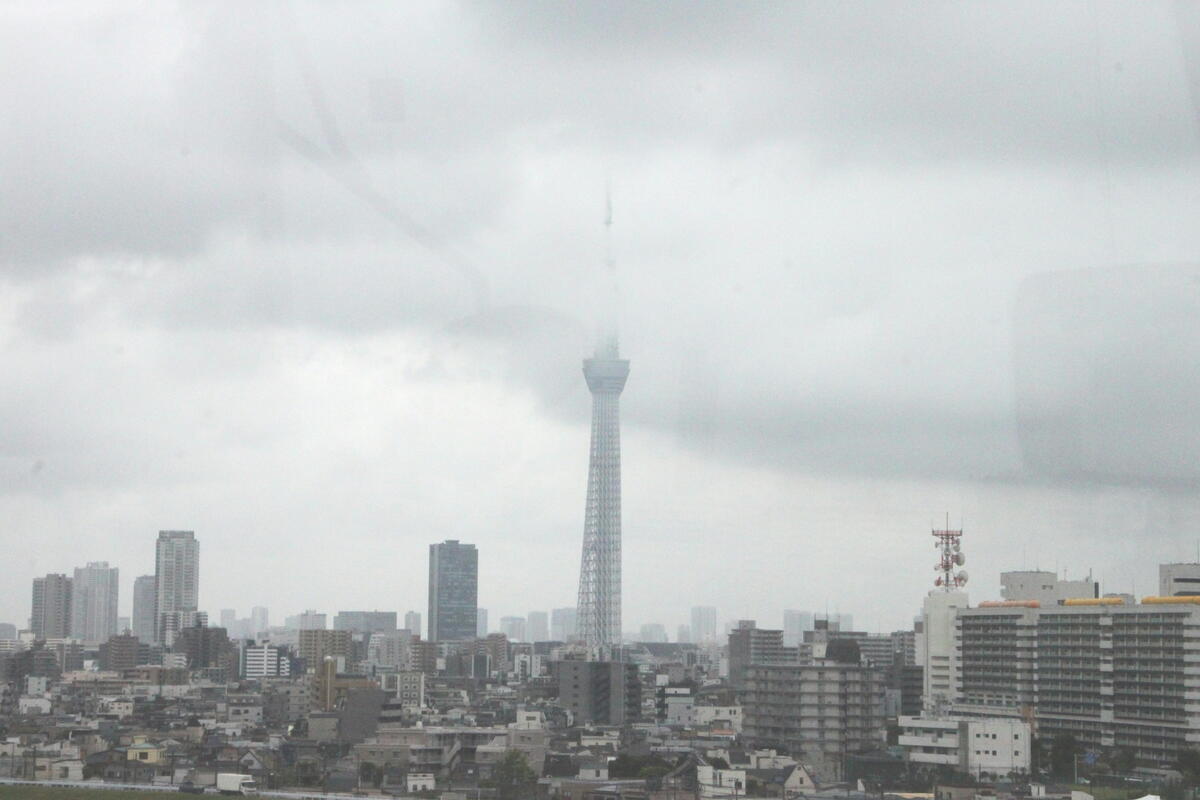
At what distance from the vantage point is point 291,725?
79.9 feet

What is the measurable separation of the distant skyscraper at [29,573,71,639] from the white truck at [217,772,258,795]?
46301 millimetres

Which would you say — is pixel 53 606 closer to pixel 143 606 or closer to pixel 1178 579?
pixel 143 606

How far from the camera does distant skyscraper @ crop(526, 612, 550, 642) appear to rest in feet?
231

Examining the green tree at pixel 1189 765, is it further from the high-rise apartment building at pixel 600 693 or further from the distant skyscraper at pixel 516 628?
the distant skyscraper at pixel 516 628

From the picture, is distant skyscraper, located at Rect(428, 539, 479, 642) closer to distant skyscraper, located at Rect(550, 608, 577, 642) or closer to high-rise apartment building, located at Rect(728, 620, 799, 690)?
distant skyscraper, located at Rect(550, 608, 577, 642)

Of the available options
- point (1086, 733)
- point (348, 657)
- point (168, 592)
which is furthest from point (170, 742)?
point (168, 592)

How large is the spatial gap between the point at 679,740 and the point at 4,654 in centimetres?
3251

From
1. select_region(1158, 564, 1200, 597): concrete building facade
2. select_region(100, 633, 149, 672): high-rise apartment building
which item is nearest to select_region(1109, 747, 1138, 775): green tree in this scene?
select_region(1158, 564, 1200, 597): concrete building facade

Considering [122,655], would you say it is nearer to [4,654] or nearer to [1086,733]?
[4,654]

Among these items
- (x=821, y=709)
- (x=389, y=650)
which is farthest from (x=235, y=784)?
(x=389, y=650)

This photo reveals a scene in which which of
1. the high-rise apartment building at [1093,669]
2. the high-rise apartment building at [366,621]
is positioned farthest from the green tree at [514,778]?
the high-rise apartment building at [366,621]

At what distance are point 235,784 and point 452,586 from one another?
46.9 metres

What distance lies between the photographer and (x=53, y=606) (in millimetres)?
58875

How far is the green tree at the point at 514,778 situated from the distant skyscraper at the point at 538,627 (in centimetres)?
5466
